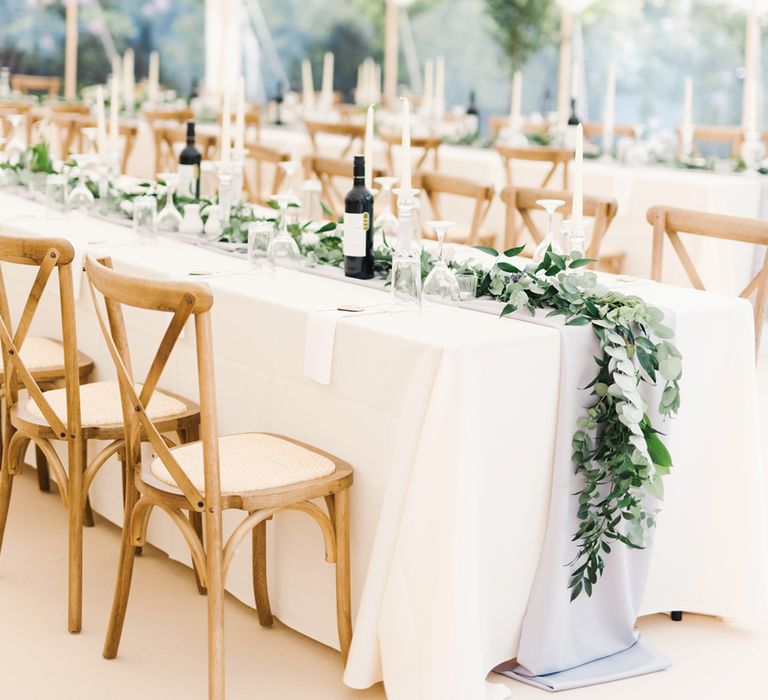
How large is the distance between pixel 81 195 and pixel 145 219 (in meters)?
0.69

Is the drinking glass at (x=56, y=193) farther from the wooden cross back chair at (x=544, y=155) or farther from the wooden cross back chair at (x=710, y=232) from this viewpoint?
the wooden cross back chair at (x=544, y=155)

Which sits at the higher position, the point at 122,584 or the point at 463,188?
the point at 463,188

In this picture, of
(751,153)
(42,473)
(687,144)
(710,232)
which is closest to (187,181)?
(42,473)

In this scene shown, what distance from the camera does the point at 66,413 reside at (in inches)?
124

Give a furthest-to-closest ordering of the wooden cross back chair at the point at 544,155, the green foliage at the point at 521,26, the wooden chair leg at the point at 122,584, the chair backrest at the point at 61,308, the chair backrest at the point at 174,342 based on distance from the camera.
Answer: the green foliage at the point at 521,26 < the wooden cross back chair at the point at 544,155 < the chair backrest at the point at 61,308 < the wooden chair leg at the point at 122,584 < the chair backrest at the point at 174,342

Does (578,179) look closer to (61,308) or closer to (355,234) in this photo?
(355,234)

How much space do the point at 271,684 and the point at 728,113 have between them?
9.20 meters

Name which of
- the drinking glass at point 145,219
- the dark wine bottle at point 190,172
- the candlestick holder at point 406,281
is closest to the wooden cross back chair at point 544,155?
the dark wine bottle at point 190,172

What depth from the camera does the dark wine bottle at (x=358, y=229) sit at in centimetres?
315

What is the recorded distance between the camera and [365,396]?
272 centimetres

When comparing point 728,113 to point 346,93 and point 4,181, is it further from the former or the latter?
point 4,181

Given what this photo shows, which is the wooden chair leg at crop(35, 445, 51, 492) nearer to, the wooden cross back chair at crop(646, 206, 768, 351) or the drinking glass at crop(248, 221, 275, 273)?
the drinking glass at crop(248, 221, 275, 273)

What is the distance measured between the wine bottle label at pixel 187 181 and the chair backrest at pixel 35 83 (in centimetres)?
929

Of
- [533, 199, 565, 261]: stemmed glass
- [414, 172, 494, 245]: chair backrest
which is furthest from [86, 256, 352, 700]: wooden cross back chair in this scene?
[414, 172, 494, 245]: chair backrest
